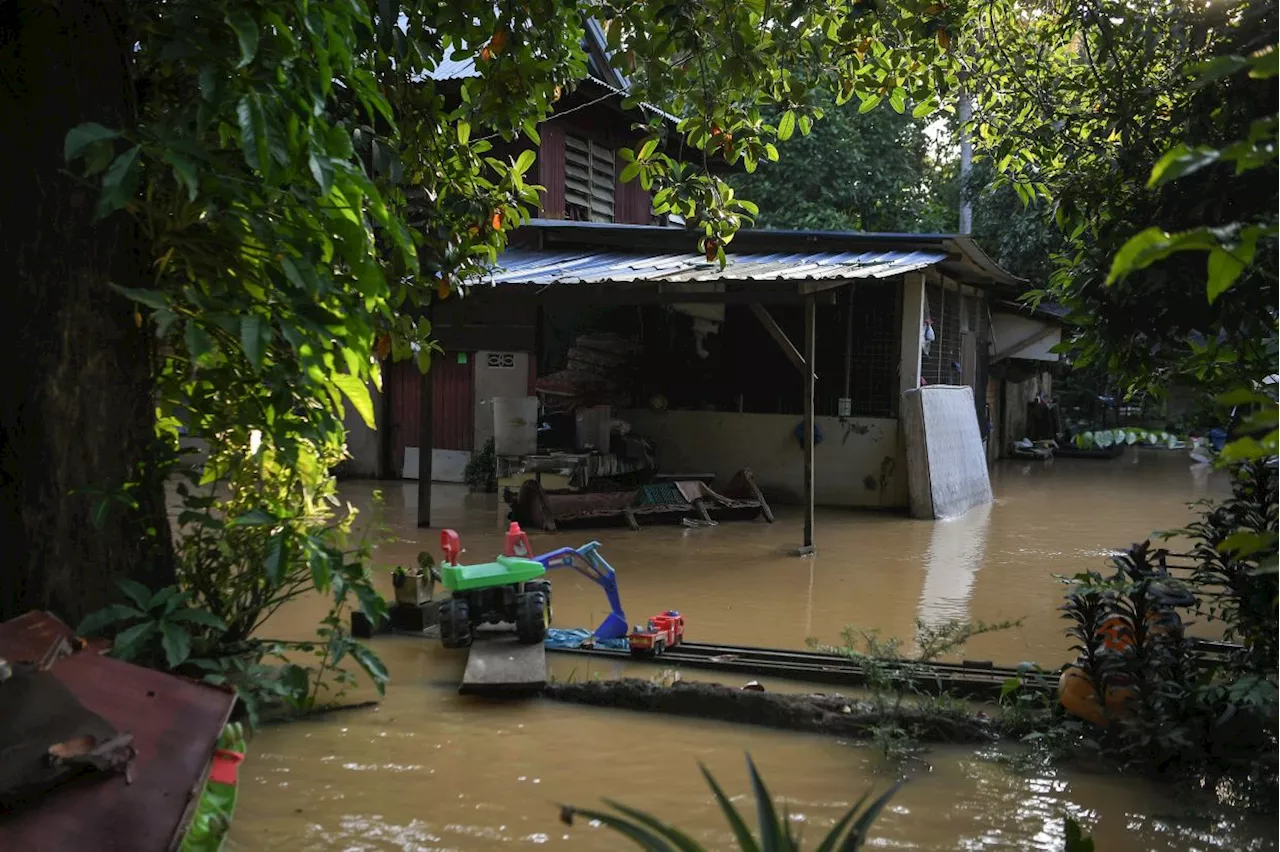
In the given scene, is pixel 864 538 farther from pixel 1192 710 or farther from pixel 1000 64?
pixel 1192 710

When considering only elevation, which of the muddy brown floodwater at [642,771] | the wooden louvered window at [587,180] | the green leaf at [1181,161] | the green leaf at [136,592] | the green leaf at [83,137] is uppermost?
the wooden louvered window at [587,180]

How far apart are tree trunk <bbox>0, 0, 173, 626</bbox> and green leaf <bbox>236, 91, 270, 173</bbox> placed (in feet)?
2.63

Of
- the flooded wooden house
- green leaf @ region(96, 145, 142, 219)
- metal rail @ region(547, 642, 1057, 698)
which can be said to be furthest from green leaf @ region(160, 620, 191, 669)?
the flooded wooden house

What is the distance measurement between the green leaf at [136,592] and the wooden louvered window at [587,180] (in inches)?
514

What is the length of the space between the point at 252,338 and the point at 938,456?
1140 centimetres

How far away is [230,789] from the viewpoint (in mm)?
2961

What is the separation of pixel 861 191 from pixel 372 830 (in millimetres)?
22135

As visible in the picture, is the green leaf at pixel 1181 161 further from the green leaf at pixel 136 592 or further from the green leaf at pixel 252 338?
the green leaf at pixel 136 592

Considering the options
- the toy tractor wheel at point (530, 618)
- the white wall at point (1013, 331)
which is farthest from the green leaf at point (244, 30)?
the white wall at point (1013, 331)

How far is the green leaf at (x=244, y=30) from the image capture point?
8.36ft

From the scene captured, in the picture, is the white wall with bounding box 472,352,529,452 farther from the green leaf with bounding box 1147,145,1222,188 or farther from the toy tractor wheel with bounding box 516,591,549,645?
the green leaf with bounding box 1147,145,1222,188

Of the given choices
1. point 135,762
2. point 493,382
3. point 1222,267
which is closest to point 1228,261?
point 1222,267

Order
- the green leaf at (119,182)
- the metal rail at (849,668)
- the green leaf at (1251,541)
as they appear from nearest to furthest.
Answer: the green leaf at (1251,541) → the green leaf at (119,182) → the metal rail at (849,668)

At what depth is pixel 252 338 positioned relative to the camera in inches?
104
